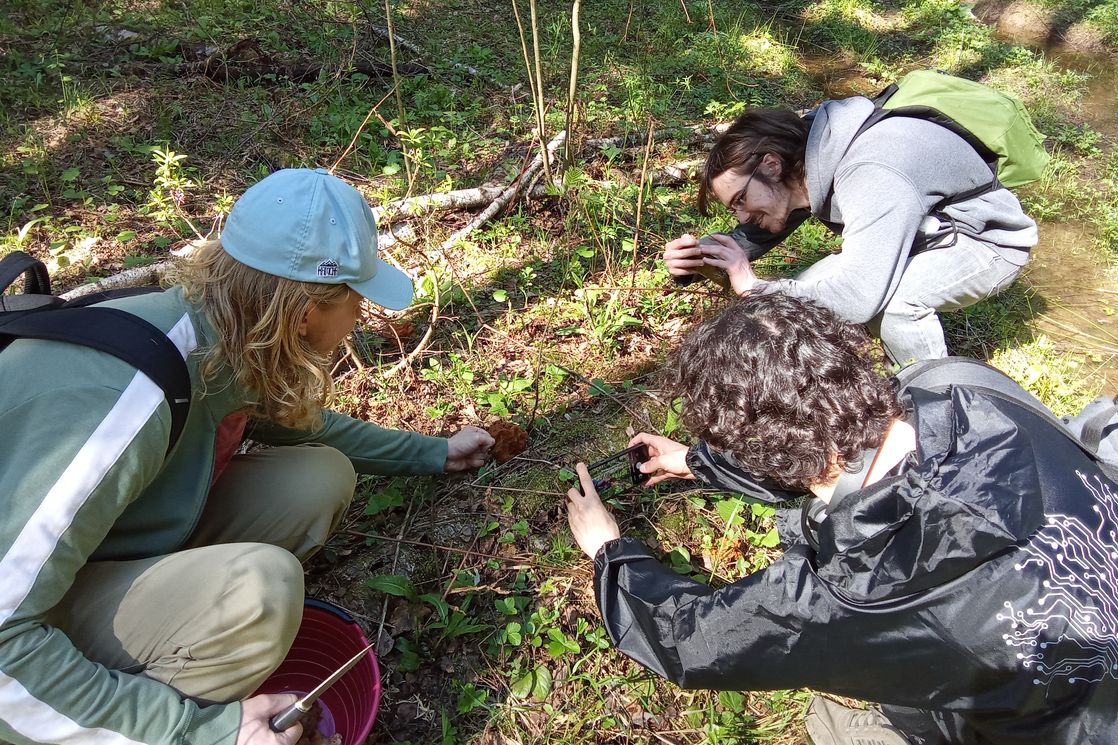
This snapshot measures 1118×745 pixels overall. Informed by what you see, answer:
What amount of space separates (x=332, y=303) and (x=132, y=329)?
0.43m

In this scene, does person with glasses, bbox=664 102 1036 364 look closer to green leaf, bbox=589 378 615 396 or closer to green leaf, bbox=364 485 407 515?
green leaf, bbox=589 378 615 396

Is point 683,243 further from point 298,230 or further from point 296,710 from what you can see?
point 296,710

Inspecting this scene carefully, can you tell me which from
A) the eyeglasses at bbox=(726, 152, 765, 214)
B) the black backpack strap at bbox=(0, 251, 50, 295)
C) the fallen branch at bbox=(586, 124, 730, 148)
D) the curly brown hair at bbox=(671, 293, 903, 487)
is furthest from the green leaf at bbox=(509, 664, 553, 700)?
the fallen branch at bbox=(586, 124, 730, 148)

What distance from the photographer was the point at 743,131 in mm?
2885

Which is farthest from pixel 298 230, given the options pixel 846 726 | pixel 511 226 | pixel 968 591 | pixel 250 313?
pixel 511 226

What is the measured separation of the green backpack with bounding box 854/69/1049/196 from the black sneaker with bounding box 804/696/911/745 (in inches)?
74.0

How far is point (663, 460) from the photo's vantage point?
252cm

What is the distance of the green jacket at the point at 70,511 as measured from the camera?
1346mm

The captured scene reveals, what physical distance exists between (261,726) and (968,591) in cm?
151

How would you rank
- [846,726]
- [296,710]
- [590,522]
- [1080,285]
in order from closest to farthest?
1. [296,710]
2. [846,726]
3. [590,522]
4. [1080,285]

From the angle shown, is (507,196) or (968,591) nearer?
(968,591)

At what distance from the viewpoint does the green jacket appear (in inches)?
53.0

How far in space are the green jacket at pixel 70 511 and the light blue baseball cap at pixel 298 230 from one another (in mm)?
234

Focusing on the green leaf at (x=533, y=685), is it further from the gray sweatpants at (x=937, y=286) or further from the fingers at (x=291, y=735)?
the gray sweatpants at (x=937, y=286)
